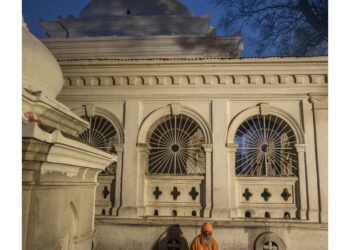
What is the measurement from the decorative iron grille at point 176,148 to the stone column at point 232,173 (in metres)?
0.59

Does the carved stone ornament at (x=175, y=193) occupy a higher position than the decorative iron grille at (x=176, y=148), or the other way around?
the decorative iron grille at (x=176, y=148)

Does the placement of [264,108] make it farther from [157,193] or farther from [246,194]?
[157,193]

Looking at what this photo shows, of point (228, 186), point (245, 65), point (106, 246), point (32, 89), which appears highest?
point (245, 65)

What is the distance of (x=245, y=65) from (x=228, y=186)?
251cm

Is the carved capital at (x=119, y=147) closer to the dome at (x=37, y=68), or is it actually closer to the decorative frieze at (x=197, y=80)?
the decorative frieze at (x=197, y=80)

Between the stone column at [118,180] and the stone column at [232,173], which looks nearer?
the stone column at [232,173]

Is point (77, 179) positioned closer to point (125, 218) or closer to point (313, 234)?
point (125, 218)

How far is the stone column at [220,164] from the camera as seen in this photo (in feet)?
20.9

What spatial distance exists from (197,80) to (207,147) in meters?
1.44

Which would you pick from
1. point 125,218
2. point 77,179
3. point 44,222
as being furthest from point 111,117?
point 44,222

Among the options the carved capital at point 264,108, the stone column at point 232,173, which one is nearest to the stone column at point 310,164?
the carved capital at point 264,108

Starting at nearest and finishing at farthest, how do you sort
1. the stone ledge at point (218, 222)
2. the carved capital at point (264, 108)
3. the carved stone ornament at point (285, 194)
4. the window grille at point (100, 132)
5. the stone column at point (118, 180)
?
the stone ledge at point (218, 222) → the carved stone ornament at point (285, 194) → the stone column at point (118, 180) → the carved capital at point (264, 108) → the window grille at point (100, 132)

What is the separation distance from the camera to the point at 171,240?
20.6 ft

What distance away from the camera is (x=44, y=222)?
251 cm
